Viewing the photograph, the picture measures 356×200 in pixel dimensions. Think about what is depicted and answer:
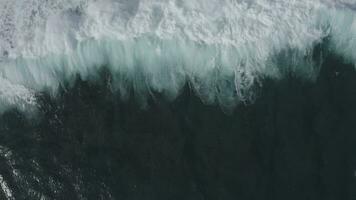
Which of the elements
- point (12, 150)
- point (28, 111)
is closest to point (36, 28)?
point (28, 111)

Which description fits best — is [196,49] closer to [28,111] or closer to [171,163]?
[171,163]

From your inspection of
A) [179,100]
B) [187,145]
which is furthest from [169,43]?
[187,145]

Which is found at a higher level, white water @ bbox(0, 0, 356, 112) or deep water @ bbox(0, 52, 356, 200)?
white water @ bbox(0, 0, 356, 112)

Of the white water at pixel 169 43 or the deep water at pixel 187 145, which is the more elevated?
the white water at pixel 169 43

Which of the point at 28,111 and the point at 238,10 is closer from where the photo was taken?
the point at 238,10
